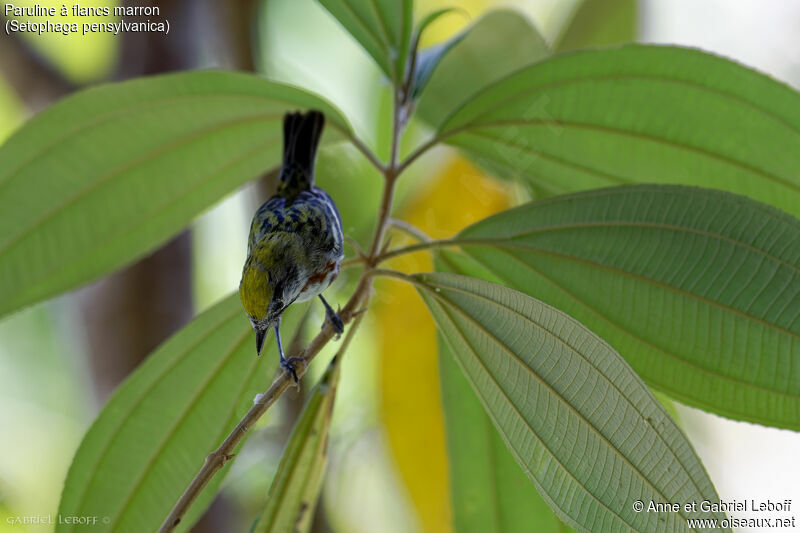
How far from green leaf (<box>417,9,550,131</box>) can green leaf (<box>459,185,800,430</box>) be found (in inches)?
30.4

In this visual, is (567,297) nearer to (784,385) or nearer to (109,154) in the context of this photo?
(784,385)

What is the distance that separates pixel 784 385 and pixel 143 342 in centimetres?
234

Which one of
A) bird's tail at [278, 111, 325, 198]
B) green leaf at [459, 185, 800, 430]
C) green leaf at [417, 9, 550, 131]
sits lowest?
green leaf at [459, 185, 800, 430]

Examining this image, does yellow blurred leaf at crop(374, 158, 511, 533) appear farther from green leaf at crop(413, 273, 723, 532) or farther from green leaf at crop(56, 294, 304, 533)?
green leaf at crop(413, 273, 723, 532)

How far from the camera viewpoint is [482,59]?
198cm

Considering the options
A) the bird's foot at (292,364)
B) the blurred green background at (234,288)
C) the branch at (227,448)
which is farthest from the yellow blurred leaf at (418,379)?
the branch at (227,448)

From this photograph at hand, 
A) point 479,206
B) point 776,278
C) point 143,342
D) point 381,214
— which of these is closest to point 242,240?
point 143,342

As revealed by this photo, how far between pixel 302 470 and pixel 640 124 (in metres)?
0.95

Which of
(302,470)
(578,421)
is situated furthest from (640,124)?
(302,470)

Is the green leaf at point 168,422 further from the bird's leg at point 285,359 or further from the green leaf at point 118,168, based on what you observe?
the green leaf at point 118,168

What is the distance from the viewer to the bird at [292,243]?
53.6 inches

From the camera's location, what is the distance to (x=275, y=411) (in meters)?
2.85

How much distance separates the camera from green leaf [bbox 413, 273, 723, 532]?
40.0 inches

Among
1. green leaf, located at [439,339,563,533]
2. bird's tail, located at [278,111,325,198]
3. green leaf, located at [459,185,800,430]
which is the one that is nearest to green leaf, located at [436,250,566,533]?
green leaf, located at [439,339,563,533]
